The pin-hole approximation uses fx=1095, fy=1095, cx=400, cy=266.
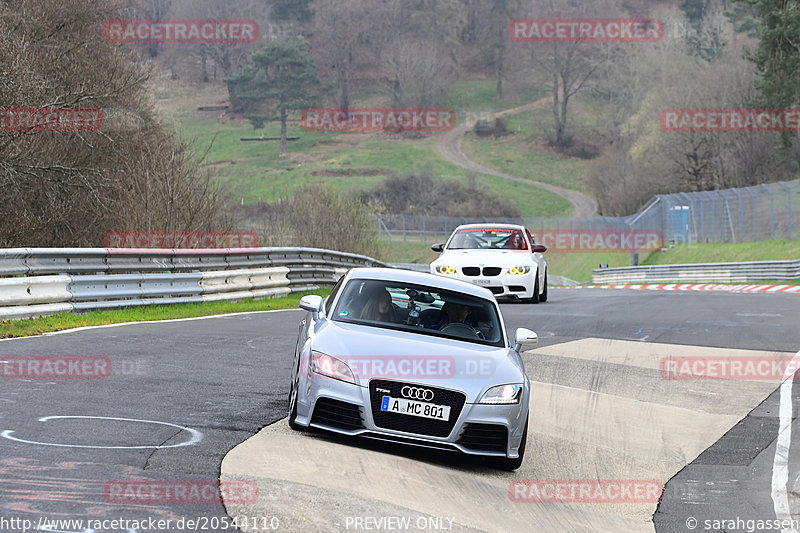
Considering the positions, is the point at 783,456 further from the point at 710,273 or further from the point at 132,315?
the point at 710,273

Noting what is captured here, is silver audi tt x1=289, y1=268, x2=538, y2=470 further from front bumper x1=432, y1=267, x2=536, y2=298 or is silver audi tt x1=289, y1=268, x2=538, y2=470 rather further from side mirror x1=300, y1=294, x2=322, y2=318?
A: front bumper x1=432, y1=267, x2=536, y2=298

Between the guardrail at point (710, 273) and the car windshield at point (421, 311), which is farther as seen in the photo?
the guardrail at point (710, 273)

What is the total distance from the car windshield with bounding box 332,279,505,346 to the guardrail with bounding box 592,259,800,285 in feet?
106

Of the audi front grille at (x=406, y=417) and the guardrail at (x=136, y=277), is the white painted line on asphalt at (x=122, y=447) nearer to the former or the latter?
the audi front grille at (x=406, y=417)

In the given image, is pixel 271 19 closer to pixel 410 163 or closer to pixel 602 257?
pixel 410 163

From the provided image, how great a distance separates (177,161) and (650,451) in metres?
21.8

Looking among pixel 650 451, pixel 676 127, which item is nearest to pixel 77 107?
pixel 650 451

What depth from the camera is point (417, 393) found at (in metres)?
7.89

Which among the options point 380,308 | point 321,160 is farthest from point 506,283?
point 321,160

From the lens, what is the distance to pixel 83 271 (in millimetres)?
17500

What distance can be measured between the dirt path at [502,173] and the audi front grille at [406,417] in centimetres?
9130

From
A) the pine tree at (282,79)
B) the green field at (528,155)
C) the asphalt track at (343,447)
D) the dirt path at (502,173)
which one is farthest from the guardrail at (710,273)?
the pine tree at (282,79)

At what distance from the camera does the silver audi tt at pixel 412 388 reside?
25.8 feet

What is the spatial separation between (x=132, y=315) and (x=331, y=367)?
10.6 m
